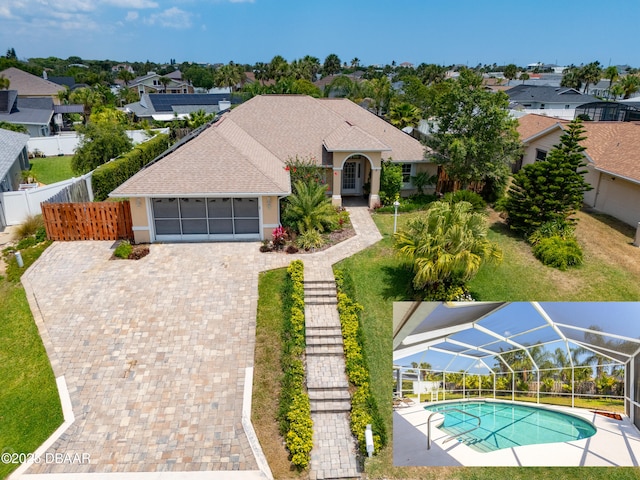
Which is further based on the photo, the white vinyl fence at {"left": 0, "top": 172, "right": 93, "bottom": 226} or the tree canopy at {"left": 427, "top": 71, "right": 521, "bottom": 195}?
the tree canopy at {"left": 427, "top": 71, "right": 521, "bottom": 195}

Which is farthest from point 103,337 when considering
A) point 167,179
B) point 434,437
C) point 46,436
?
point 434,437

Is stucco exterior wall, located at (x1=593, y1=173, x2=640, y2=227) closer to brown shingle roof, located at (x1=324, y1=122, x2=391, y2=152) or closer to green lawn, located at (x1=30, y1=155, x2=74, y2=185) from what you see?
brown shingle roof, located at (x1=324, y1=122, x2=391, y2=152)

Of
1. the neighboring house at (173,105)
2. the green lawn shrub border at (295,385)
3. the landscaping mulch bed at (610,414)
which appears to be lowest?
the green lawn shrub border at (295,385)

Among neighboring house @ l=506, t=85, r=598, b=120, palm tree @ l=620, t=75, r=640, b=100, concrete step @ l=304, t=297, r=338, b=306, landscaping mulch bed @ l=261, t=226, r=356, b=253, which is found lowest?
concrete step @ l=304, t=297, r=338, b=306

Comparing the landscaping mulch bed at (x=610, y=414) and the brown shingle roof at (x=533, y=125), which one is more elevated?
the brown shingle roof at (x=533, y=125)

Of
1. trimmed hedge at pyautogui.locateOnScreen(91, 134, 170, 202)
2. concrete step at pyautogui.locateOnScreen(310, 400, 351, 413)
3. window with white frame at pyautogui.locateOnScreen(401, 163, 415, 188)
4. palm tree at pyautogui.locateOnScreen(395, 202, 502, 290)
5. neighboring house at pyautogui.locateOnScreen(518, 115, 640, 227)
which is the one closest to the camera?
concrete step at pyautogui.locateOnScreen(310, 400, 351, 413)

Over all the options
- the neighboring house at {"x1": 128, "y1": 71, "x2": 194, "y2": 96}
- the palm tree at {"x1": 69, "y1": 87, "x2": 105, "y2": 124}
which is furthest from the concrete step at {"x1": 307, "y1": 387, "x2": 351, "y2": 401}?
the neighboring house at {"x1": 128, "y1": 71, "x2": 194, "y2": 96}

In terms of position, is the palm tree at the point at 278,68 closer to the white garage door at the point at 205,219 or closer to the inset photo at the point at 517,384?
the white garage door at the point at 205,219

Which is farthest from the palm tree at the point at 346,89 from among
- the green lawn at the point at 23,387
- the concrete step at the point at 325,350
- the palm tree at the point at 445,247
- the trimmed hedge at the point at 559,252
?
the green lawn at the point at 23,387
